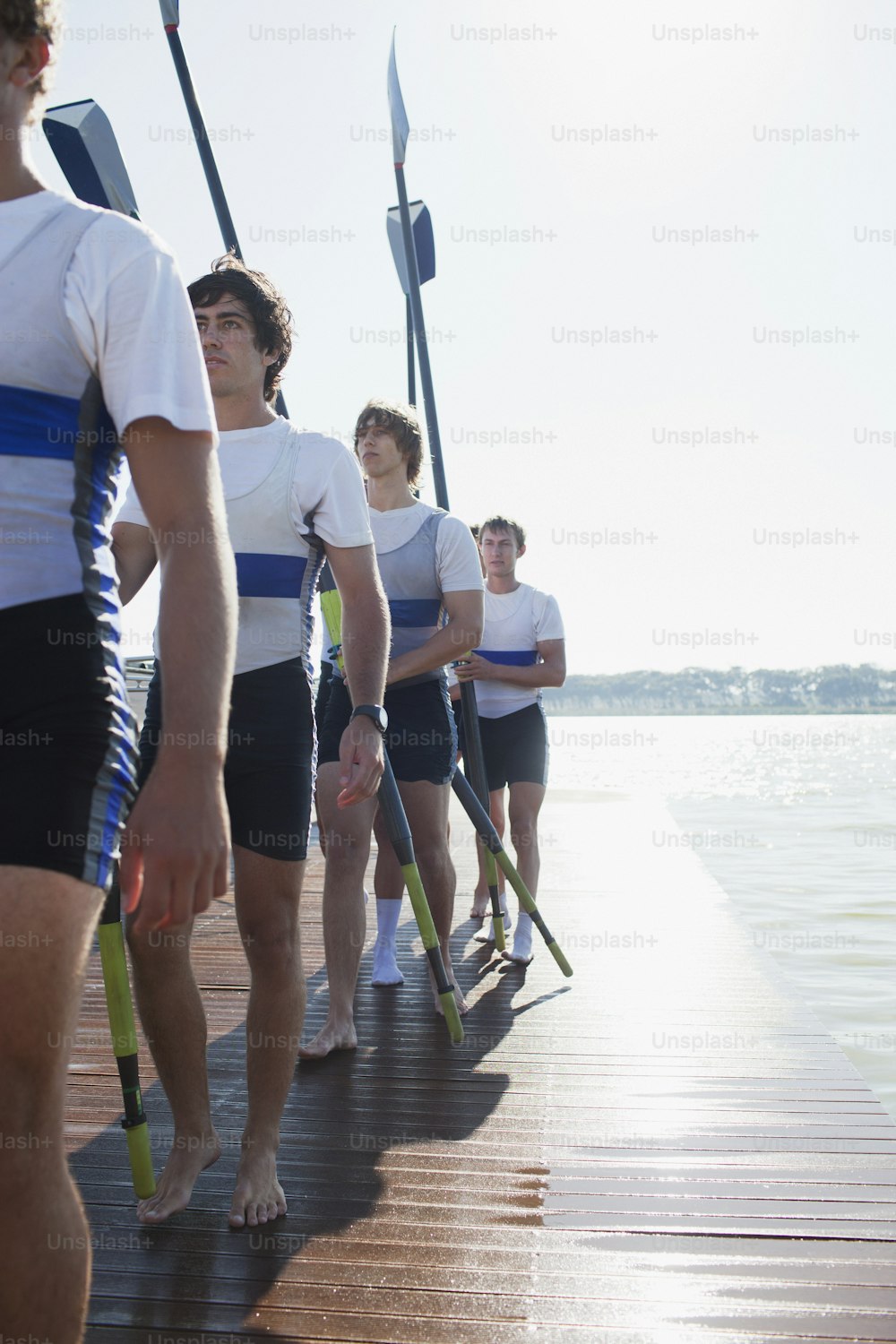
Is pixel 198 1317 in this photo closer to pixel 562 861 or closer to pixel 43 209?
pixel 43 209

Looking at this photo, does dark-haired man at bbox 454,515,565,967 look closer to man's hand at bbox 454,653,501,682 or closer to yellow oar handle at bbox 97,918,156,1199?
man's hand at bbox 454,653,501,682

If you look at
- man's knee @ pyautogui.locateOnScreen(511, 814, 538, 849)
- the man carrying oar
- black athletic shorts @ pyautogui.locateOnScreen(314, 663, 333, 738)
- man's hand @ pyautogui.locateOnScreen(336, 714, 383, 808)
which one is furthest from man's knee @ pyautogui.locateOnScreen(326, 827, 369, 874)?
the man carrying oar

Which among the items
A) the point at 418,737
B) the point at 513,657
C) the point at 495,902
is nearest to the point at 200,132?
the point at 513,657

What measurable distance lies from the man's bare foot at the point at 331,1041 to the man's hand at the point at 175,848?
2.69 meters

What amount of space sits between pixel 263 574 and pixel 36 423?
1.39 meters

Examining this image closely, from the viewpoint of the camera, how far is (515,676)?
5785 millimetres

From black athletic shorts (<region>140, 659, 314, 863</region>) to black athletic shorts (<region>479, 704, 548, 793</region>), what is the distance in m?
3.28

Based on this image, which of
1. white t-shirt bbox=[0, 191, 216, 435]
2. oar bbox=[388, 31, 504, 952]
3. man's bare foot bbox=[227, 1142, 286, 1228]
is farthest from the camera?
oar bbox=[388, 31, 504, 952]

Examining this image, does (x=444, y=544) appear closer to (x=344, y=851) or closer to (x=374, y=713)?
(x=344, y=851)

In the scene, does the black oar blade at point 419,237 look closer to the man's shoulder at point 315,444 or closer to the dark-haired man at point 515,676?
the dark-haired man at point 515,676

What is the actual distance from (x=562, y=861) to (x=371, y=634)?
7225 millimetres

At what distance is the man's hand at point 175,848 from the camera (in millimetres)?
1104

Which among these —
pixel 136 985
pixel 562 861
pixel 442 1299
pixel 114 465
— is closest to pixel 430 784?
pixel 136 985

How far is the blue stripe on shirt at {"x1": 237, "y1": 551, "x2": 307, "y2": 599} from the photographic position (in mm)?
2652
